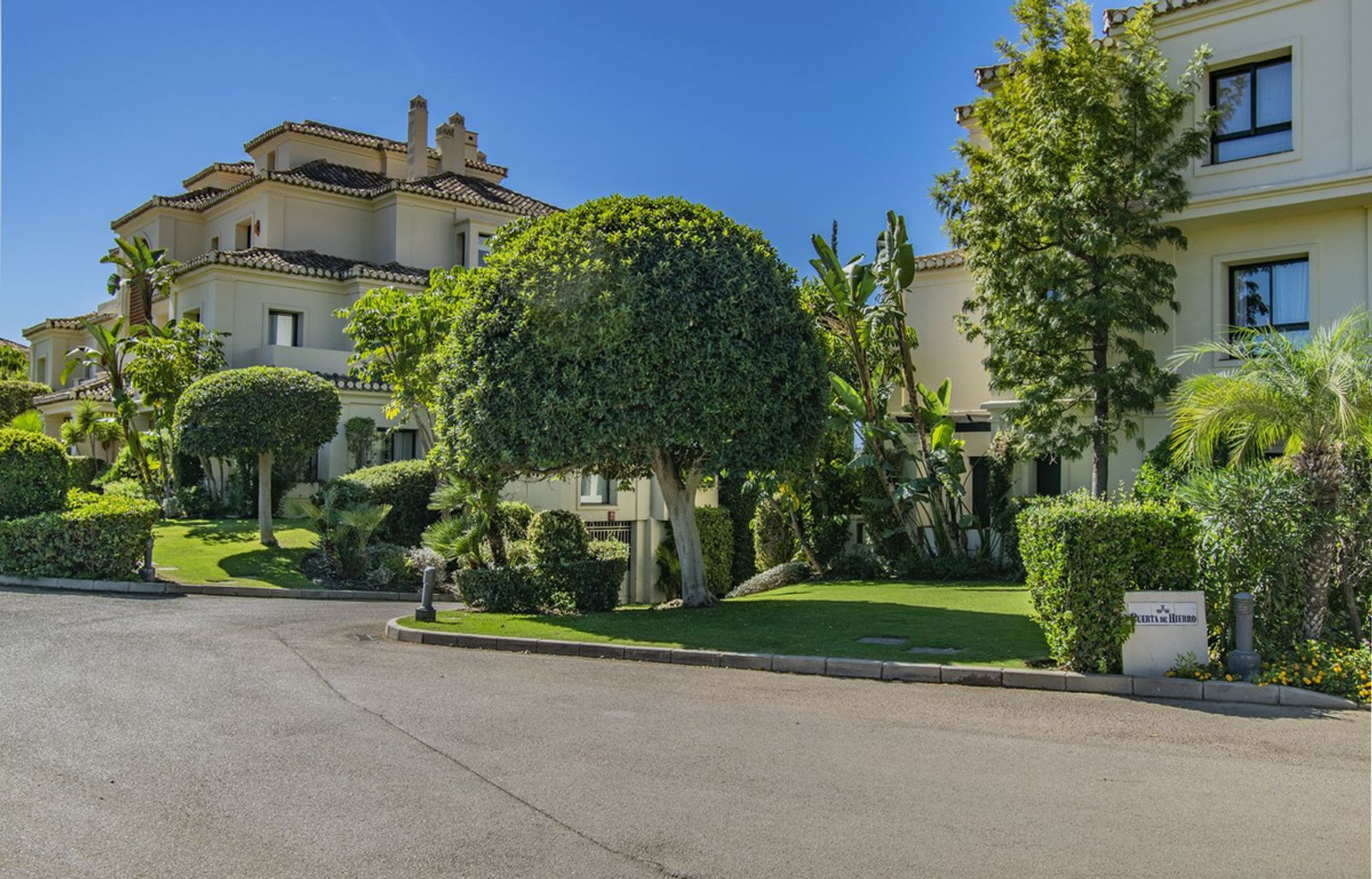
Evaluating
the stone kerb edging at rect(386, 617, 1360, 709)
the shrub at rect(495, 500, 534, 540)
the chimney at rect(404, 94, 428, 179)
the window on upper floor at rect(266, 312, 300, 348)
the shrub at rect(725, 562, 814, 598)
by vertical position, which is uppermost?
the chimney at rect(404, 94, 428, 179)

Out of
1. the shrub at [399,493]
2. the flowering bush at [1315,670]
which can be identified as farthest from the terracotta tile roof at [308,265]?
the flowering bush at [1315,670]

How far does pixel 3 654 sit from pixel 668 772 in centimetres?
815

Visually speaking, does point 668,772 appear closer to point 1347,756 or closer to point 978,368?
point 1347,756

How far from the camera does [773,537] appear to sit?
26.3 metres

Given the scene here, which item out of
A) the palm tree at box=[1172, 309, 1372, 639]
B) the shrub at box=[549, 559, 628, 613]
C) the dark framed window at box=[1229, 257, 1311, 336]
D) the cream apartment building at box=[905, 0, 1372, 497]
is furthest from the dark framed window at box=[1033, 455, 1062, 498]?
the palm tree at box=[1172, 309, 1372, 639]

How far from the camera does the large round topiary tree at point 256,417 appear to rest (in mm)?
22812

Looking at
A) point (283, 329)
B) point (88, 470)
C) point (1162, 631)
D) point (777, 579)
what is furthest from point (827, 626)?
point (88, 470)

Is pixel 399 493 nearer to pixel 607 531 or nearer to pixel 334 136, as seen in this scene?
pixel 607 531

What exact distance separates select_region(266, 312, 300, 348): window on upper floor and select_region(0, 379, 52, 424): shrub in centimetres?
1511

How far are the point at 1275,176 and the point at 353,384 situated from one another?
24.1 metres

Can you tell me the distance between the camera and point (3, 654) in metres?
11.4

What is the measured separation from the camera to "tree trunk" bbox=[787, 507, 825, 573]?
2412cm

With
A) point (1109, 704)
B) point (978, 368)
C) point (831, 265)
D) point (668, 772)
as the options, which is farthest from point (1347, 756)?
point (978, 368)

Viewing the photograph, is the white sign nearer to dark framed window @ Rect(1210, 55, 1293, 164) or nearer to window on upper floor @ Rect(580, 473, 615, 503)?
dark framed window @ Rect(1210, 55, 1293, 164)
